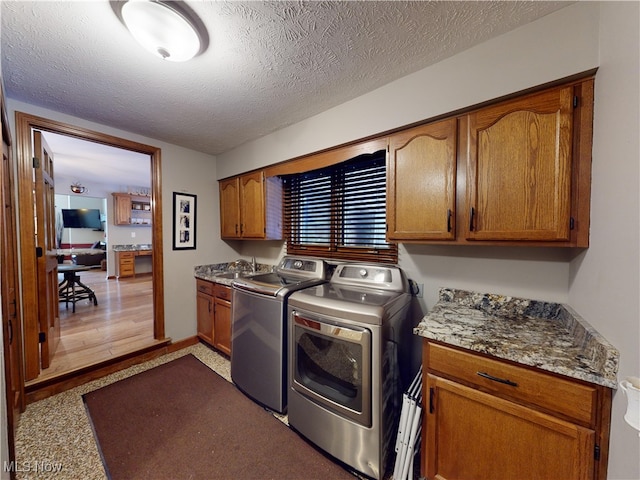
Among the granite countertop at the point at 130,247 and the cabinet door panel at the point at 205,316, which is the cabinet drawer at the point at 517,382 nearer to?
the cabinet door panel at the point at 205,316

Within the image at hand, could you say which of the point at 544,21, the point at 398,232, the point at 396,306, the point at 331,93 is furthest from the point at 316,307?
the point at 544,21

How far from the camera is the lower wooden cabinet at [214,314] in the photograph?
2.61 meters

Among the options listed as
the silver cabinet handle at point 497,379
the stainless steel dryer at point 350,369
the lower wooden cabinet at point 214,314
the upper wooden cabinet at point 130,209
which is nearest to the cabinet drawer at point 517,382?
the silver cabinet handle at point 497,379

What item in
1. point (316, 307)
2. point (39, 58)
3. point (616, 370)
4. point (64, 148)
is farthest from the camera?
point (64, 148)

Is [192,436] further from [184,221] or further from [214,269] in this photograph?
[184,221]

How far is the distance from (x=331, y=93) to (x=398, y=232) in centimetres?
113

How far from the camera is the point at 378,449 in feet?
4.41

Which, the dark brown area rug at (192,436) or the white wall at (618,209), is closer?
the white wall at (618,209)

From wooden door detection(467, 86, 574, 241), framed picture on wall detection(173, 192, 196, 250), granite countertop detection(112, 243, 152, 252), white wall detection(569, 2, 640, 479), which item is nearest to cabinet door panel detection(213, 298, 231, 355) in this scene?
framed picture on wall detection(173, 192, 196, 250)

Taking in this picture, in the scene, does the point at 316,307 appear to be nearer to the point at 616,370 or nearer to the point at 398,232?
the point at 398,232

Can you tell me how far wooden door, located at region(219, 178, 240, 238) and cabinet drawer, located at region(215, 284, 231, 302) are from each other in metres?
0.63

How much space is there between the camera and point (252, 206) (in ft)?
9.05

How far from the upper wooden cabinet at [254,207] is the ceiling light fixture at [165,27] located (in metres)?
1.38

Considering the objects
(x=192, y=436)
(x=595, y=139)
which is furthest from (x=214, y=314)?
(x=595, y=139)
